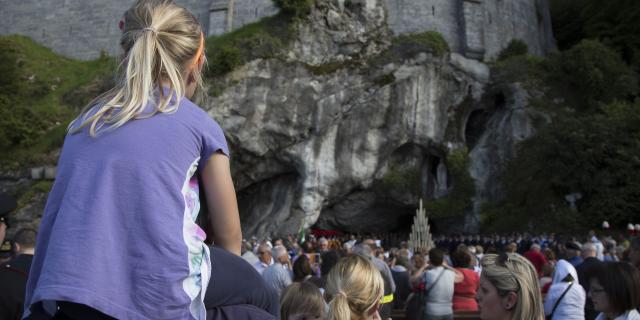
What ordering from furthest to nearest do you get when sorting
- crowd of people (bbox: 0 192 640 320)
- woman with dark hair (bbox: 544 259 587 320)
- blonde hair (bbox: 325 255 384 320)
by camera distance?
woman with dark hair (bbox: 544 259 587 320) < blonde hair (bbox: 325 255 384 320) < crowd of people (bbox: 0 192 640 320)

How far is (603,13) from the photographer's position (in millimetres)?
38375

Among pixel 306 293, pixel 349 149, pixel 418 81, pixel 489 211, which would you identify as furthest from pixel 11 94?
pixel 306 293

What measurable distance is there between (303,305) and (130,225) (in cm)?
241

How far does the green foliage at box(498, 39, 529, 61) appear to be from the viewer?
123ft

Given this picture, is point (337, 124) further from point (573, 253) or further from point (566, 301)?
point (566, 301)

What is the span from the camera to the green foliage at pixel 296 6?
3359cm

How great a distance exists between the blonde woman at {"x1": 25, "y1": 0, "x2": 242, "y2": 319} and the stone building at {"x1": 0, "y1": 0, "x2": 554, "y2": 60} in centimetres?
3489

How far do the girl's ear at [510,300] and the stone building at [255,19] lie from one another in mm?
33732

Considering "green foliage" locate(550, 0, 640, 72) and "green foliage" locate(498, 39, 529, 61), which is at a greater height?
"green foliage" locate(550, 0, 640, 72)

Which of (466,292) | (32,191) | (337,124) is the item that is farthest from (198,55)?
(337,124)

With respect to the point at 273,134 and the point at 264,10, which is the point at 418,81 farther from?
the point at 264,10

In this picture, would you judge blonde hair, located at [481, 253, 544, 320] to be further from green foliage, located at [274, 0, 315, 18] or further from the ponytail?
green foliage, located at [274, 0, 315, 18]

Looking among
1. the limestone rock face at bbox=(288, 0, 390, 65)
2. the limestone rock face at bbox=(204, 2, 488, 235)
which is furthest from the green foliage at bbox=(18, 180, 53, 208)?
the limestone rock face at bbox=(288, 0, 390, 65)

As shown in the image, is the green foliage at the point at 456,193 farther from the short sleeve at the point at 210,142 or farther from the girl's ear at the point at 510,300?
→ the short sleeve at the point at 210,142
